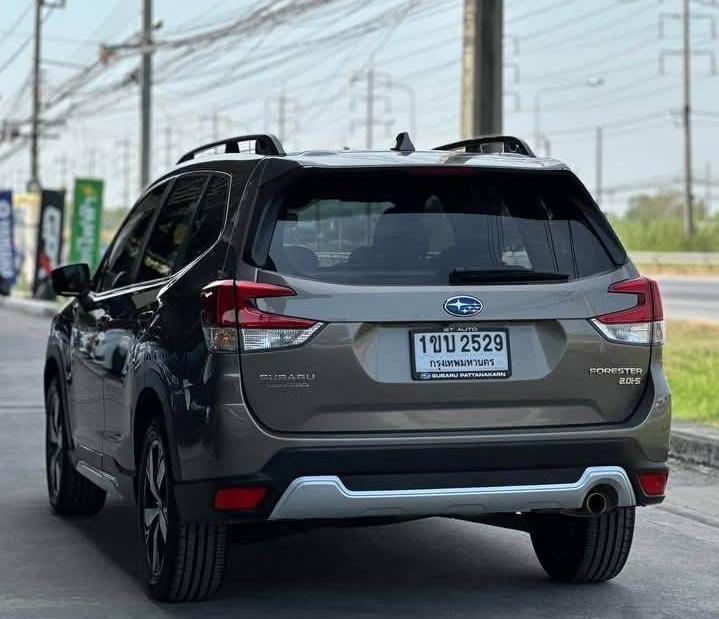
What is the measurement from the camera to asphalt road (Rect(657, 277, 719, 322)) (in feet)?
101

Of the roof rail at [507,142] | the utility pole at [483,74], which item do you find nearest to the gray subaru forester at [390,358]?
the roof rail at [507,142]

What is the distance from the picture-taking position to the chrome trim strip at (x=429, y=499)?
19.0 ft

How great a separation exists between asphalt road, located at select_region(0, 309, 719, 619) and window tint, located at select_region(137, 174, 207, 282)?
131 centimetres

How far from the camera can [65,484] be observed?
865cm

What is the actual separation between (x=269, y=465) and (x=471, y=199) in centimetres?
131

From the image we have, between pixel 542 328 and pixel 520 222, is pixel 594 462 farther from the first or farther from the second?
pixel 520 222

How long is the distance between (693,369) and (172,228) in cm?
1155

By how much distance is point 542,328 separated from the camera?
6.07 metres

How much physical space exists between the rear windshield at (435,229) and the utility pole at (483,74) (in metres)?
10.8

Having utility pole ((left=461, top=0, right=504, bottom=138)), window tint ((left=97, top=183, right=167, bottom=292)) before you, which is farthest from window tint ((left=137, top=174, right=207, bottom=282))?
utility pole ((left=461, top=0, right=504, bottom=138))

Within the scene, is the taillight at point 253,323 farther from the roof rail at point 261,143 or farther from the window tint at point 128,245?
the window tint at point 128,245

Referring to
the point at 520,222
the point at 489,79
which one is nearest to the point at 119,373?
the point at 520,222

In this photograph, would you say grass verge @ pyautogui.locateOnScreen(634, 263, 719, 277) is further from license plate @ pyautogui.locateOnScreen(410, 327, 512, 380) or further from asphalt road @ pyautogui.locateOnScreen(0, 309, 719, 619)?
license plate @ pyautogui.locateOnScreen(410, 327, 512, 380)

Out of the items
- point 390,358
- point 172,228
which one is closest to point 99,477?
point 172,228
